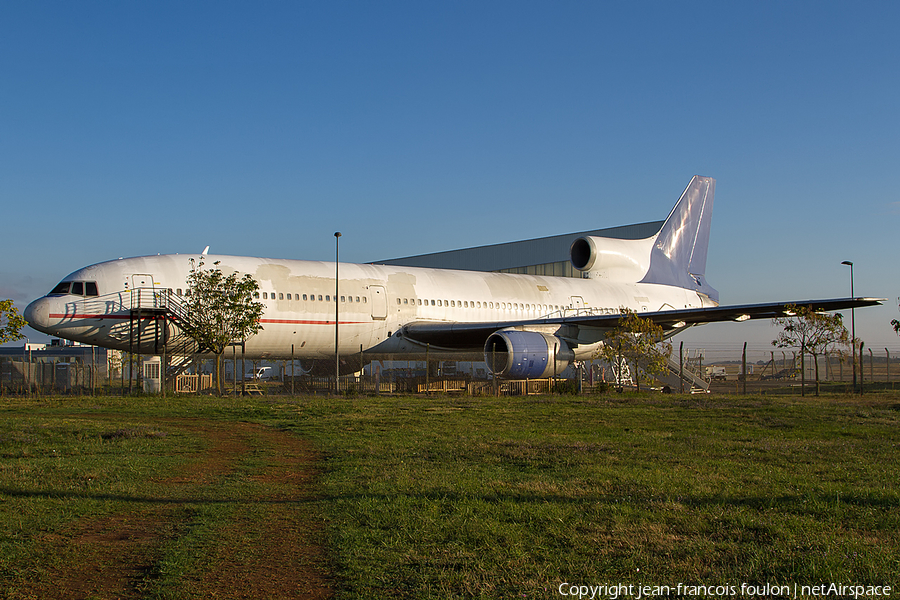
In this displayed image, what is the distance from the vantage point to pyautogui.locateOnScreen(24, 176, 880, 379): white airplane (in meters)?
21.0

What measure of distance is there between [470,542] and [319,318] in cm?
1904

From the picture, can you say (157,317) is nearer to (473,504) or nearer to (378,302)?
(378,302)

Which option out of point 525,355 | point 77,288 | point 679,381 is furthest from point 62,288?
point 679,381

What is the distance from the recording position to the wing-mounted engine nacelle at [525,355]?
23.3 meters

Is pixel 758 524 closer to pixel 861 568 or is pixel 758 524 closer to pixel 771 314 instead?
pixel 861 568

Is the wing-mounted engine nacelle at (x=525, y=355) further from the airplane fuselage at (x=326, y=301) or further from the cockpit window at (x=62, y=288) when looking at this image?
the cockpit window at (x=62, y=288)

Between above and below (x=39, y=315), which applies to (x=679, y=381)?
below

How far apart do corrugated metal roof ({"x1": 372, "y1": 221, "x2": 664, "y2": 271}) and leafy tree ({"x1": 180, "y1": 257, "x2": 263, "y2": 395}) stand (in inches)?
1221

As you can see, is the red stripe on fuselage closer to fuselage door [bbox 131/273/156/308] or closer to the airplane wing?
fuselage door [bbox 131/273/156/308]

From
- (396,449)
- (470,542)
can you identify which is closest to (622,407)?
(396,449)

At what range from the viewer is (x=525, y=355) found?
23.4 m

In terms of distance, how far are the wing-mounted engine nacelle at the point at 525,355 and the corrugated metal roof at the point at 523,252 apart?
25850 mm

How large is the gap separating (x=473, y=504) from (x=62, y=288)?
59.9ft

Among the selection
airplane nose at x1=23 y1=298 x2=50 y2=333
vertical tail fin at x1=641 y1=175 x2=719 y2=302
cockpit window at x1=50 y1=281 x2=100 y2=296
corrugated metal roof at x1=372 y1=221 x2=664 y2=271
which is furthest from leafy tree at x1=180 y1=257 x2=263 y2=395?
corrugated metal roof at x1=372 y1=221 x2=664 y2=271
